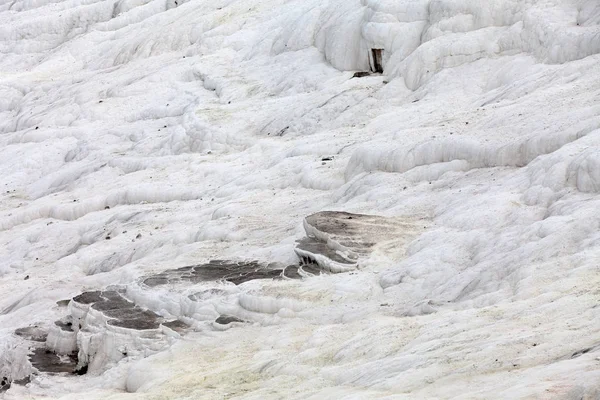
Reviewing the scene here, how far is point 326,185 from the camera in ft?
71.7

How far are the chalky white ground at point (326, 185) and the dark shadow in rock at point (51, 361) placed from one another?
498mm

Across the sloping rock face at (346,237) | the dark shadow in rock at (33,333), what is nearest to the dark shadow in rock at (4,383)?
the dark shadow in rock at (33,333)

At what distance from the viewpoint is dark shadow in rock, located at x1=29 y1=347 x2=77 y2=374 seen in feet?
52.8

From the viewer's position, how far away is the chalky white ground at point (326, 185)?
12.1 meters

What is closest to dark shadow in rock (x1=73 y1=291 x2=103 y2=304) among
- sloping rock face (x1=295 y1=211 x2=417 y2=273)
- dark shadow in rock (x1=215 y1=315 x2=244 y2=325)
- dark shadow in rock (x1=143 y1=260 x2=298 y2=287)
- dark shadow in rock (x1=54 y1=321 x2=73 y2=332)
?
dark shadow in rock (x1=54 y1=321 x2=73 y2=332)

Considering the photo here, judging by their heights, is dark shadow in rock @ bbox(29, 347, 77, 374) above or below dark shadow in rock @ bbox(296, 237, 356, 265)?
below

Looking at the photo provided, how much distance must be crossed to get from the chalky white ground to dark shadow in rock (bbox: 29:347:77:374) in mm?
498

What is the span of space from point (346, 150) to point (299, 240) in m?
6.08

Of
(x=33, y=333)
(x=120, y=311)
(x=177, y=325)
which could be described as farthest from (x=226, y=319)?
(x=33, y=333)

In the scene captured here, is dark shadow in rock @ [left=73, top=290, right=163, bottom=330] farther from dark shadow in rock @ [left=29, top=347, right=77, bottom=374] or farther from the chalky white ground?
dark shadow in rock @ [left=29, top=347, right=77, bottom=374]

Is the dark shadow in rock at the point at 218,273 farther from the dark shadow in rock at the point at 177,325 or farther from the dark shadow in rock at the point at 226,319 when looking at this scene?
the dark shadow in rock at the point at 177,325

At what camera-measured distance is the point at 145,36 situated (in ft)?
120

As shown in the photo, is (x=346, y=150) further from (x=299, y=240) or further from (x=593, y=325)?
(x=593, y=325)

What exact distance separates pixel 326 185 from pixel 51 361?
7.32 metres
